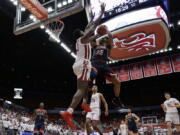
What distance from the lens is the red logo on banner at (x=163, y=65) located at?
19244 millimetres

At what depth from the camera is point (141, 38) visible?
1275 cm

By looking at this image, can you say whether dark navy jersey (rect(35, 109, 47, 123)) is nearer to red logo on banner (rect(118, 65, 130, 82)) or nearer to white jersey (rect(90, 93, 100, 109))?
white jersey (rect(90, 93, 100, 109))

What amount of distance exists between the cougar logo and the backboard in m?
3.90

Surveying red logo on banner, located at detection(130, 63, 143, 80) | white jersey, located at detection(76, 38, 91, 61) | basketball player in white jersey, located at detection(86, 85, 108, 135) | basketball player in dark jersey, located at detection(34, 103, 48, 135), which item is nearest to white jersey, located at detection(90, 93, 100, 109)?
basketball player in white jersey, located at detection(86, 85, 108, 135)

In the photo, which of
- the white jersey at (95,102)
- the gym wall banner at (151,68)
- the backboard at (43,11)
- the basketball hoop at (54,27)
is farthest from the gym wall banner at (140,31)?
the gym wall banner at (151,68)

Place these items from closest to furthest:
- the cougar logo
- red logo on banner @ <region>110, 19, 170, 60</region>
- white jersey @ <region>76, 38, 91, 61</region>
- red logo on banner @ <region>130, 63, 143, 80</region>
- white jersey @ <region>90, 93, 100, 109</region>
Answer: white jersey @ <region>76, 38, 91, 61</region> < white jersey @ <region>90, 93, 100, 109</region> < red logo on banner @ <region>110, 19, 170, 60</region> < the cougar logo < red logo on banner @ <region>130, 63, 143, 80</region>

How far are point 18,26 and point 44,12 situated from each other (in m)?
1.49

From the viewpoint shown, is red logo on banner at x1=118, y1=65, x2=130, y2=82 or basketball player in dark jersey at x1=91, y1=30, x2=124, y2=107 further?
red logo on banner at x1=118, y1=65, x2=130, y2=82

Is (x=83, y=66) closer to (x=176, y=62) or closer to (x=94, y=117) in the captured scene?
(x=94, y=117)

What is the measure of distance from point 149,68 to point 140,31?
8375mm

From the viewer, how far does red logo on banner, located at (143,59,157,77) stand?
19694mm

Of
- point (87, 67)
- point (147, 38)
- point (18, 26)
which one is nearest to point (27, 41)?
point (18, 26)

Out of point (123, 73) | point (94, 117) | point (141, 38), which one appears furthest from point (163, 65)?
point (94, 117)

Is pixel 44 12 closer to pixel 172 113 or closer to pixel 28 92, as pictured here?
pixel 172 113
